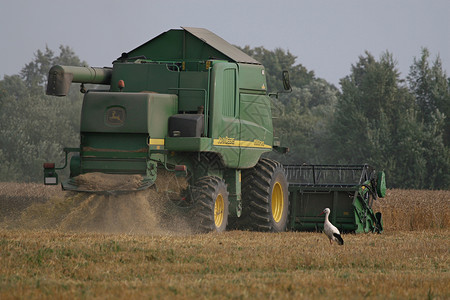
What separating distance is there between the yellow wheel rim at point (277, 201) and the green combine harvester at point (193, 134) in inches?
1.1

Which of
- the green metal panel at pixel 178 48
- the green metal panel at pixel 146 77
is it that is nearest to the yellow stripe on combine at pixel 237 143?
the green metal panel at pixel 146 77

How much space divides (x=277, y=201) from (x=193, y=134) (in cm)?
444

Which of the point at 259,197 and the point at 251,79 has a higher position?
the point at 251,79

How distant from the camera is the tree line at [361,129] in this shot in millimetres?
53156

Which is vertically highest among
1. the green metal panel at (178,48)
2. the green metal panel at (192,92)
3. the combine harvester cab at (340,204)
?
the green metal panel at (178,48)

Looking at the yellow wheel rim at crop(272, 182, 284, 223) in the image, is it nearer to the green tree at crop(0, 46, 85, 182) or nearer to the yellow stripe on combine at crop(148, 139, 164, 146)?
the yellow stripe on combine at crop(148, 139, 164, 146)

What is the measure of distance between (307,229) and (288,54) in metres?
73.3

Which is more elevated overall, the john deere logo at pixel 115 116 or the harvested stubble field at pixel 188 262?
the john deere logo at pixel 115 116

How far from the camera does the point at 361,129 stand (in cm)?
5766

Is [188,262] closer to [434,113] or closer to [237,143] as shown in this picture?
[237,143]

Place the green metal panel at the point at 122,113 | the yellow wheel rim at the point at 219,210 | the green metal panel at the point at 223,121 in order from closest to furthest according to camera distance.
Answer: the green metal panel at the point at 122,113 → the yellow wheel rim at the point at 219,210 → the green metal panel at the point at 223,121

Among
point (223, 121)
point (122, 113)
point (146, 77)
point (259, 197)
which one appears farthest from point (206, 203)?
point (146, 77)

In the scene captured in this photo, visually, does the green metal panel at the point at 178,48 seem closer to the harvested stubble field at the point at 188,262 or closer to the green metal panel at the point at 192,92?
the green metal panel at the point at 192,92

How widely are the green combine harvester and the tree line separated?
3369cm
